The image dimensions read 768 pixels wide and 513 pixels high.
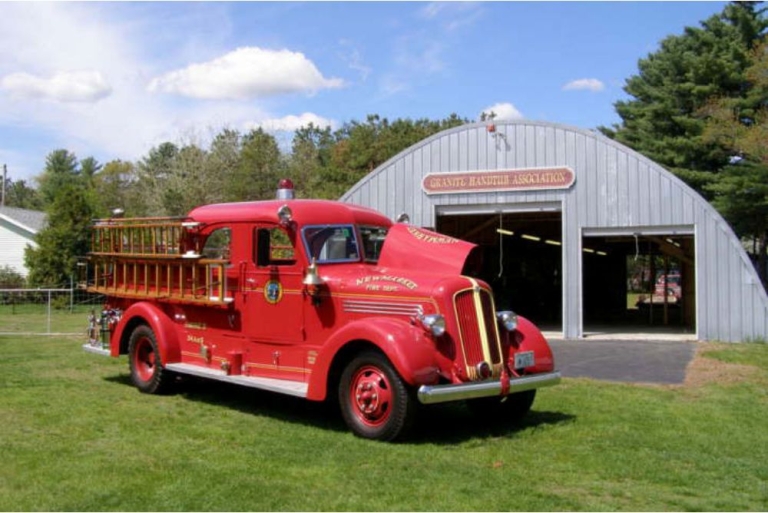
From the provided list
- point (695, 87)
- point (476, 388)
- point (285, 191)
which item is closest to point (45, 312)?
point (285, 191)

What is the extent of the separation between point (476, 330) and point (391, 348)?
99 centimetres

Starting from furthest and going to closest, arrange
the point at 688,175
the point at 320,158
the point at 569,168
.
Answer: the point at 320,158, the point at 688,175, the point at 569,168

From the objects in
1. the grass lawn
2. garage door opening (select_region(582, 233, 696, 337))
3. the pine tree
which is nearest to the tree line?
the pine tree

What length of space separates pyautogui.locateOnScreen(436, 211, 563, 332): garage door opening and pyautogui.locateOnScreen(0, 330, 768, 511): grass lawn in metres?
11.3

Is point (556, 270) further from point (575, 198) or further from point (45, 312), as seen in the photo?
point (45, 312)

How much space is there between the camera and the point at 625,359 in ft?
44.0

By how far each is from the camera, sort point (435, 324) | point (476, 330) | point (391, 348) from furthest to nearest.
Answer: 1. point (476, 330)
2. point (435, 324)
3. point (391, 348)

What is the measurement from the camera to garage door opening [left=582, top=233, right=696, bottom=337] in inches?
785

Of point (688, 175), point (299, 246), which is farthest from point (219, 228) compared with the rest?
point (688, 175)

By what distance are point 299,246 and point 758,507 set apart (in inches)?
198

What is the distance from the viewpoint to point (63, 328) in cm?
1862

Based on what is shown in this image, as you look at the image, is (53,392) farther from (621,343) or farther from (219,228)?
(621,343)

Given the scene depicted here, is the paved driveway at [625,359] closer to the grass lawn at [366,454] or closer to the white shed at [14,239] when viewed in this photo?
the grass lawn at [366,454]

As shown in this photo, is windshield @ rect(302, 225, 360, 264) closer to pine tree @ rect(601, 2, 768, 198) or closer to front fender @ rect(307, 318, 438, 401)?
front fender @ rect(307, 318, 438, 401)
